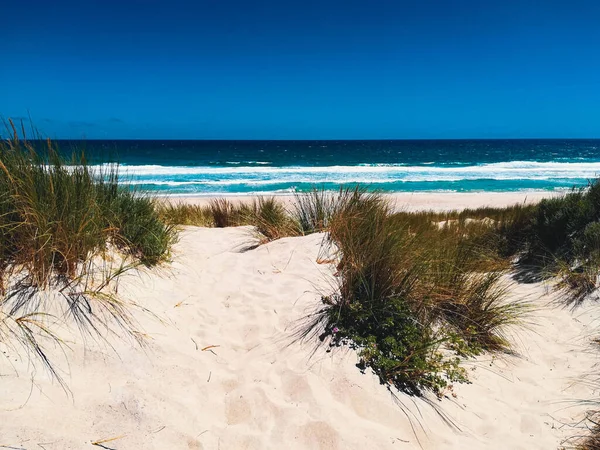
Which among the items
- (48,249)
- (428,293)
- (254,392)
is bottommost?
(254,392)

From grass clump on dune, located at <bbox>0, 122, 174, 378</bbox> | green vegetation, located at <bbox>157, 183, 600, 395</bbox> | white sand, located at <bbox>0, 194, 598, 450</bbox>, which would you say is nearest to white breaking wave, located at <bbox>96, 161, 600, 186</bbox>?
green vegetation, located at <bbox>157, 183, 600, 395</bbox>

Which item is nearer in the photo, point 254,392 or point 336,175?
point 254,392

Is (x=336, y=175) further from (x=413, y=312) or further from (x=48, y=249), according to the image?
(x=48, y=249)

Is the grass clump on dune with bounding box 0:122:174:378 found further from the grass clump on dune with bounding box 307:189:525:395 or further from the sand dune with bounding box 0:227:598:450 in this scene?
the grass clump on dune with bounding box 307:189:525:395

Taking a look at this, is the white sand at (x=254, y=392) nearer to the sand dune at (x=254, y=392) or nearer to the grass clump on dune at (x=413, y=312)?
the sand dune at (x=254, y=392)

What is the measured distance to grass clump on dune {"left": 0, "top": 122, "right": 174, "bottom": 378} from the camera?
2682 mm

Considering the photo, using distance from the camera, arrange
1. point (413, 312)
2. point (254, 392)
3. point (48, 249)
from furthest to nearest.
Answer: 1. point (413, 312)
2. point (48, 249)
3. point (254, 392)

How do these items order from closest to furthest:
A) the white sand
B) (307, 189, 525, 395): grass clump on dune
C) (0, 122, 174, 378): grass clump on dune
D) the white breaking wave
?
the white sand, (0, 122, 174, 378): grass clump on dune, (307, 189, 525, 395): grass clump on dune, the white breaking wave

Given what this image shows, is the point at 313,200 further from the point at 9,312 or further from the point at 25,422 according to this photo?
the point at 25,422

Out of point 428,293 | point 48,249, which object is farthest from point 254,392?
point 48,249

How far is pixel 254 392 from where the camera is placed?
2646 millimetres

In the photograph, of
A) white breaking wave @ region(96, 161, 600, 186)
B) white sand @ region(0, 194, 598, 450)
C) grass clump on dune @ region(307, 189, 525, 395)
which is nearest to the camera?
white sand @ region(0, 194, 598, 450)

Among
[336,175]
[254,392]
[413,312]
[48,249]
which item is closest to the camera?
[254,392]

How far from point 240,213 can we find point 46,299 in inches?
233
